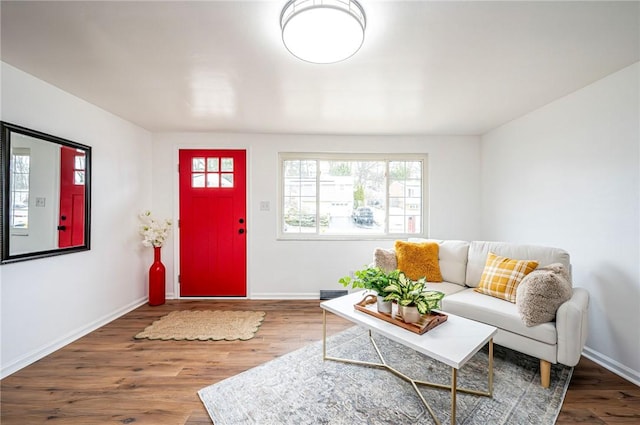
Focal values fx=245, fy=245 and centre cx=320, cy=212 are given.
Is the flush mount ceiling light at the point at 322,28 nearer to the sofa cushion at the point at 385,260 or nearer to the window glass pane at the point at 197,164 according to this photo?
the sofa cushion at the point at 385,260

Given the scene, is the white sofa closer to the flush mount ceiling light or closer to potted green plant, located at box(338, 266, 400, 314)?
potted green plant, located at box(338, 266, 400, 314)

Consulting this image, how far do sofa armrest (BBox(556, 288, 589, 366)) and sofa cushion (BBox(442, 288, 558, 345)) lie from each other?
42 mm

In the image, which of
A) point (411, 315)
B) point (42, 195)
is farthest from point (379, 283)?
point (42, 195)

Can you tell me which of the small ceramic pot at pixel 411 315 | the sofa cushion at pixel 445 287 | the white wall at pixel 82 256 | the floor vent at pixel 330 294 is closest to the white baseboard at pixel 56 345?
the white wall at pixel 82 256

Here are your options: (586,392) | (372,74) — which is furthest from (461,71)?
(586,392)

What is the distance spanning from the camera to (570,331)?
156 cm

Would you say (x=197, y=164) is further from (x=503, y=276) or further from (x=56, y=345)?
(x=503, y=276)

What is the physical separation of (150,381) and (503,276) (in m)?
2.88

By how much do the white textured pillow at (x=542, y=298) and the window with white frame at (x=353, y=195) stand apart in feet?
6.01

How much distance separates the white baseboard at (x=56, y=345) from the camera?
180 cm

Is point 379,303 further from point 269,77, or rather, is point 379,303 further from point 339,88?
point 269,77

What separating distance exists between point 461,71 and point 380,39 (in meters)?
0.77

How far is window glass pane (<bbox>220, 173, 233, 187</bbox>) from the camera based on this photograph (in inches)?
132

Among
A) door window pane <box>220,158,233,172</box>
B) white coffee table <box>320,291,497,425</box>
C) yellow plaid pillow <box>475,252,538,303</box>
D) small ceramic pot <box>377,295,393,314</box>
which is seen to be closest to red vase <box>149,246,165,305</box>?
door window pane <box>220,158,233,172</box>
